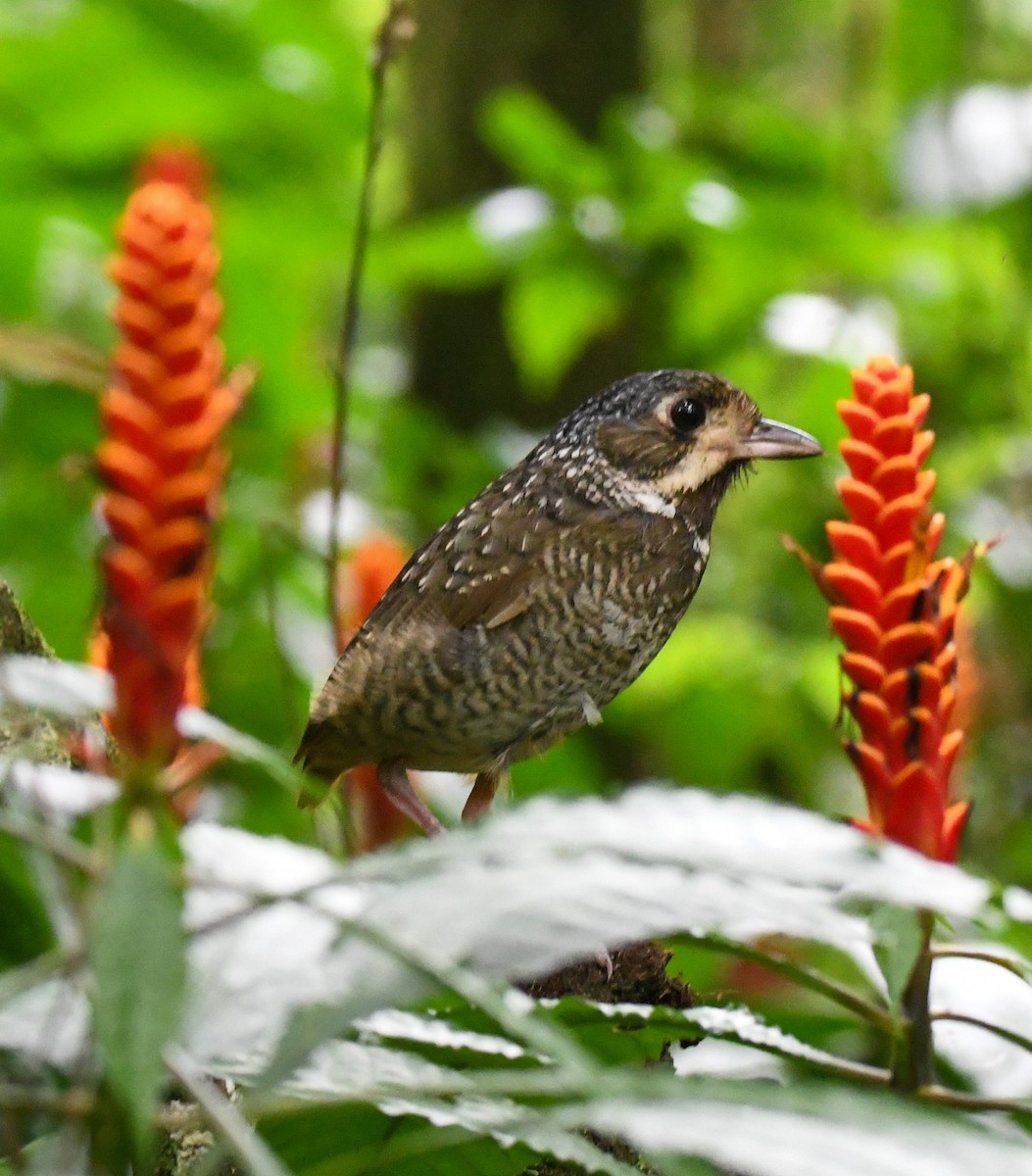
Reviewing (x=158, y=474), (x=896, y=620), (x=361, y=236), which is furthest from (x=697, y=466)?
(x=158, y=474)

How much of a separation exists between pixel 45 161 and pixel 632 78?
2.11 meters

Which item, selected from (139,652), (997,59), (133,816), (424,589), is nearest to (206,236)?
(139,652)

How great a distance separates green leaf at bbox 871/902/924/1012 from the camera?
1.16 m

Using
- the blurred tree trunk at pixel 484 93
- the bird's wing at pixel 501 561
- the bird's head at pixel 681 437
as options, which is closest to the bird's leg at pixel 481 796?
the bird's wing at pixel 501 561

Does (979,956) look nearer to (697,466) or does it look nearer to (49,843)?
(49,843)

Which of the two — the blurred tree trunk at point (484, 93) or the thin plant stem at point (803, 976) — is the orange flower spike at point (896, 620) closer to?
the thin plant stem at point (803, 976)

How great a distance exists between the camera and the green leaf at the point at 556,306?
3549mm

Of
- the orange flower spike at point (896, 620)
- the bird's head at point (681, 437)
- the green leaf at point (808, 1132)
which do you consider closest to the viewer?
the green leaf at point (808, 1132)

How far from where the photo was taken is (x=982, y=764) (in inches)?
187

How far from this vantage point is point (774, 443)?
219 centimetres

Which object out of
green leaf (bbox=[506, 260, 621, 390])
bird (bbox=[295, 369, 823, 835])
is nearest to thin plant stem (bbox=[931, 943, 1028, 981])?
bird (bbox=[295, 369, 823, 835])

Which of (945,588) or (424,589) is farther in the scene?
(424,589)

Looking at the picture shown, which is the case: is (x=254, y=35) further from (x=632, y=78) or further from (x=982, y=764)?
(x=982, y=764)

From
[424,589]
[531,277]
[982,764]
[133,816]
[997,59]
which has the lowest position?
[982,764]
